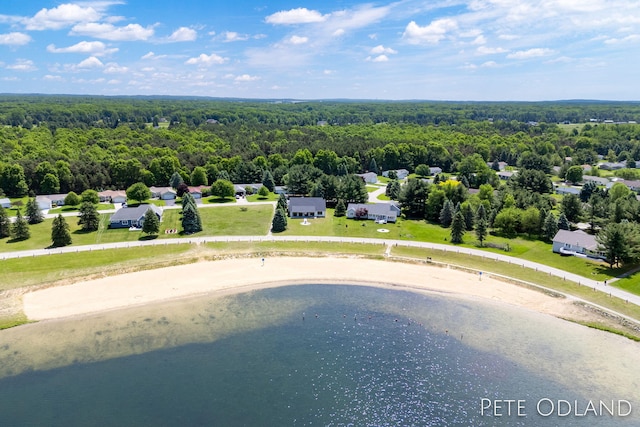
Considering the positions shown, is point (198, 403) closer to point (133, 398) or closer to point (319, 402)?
point (133, 398)

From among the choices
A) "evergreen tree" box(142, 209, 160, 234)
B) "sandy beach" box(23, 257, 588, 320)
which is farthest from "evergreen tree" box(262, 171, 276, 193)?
"sandy beach" box(23, 257, 588, 320)

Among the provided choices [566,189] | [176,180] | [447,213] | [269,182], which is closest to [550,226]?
[447,213]

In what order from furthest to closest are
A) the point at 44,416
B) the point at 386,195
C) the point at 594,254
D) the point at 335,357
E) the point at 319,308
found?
1. the point at 386,195
2. the point at 594,254
3. the point at 319,308
4. the point at 335,357
5. the point at 44,416

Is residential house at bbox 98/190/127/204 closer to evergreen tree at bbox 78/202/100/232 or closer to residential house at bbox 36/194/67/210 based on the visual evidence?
residential house at bbox 36/194/67/210

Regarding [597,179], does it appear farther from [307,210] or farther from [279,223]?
[279,223]

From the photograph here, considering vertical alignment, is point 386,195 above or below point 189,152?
below

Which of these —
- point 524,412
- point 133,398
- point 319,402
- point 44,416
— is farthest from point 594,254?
point 44,416

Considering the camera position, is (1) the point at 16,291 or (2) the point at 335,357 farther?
(1) the point at 16,291
